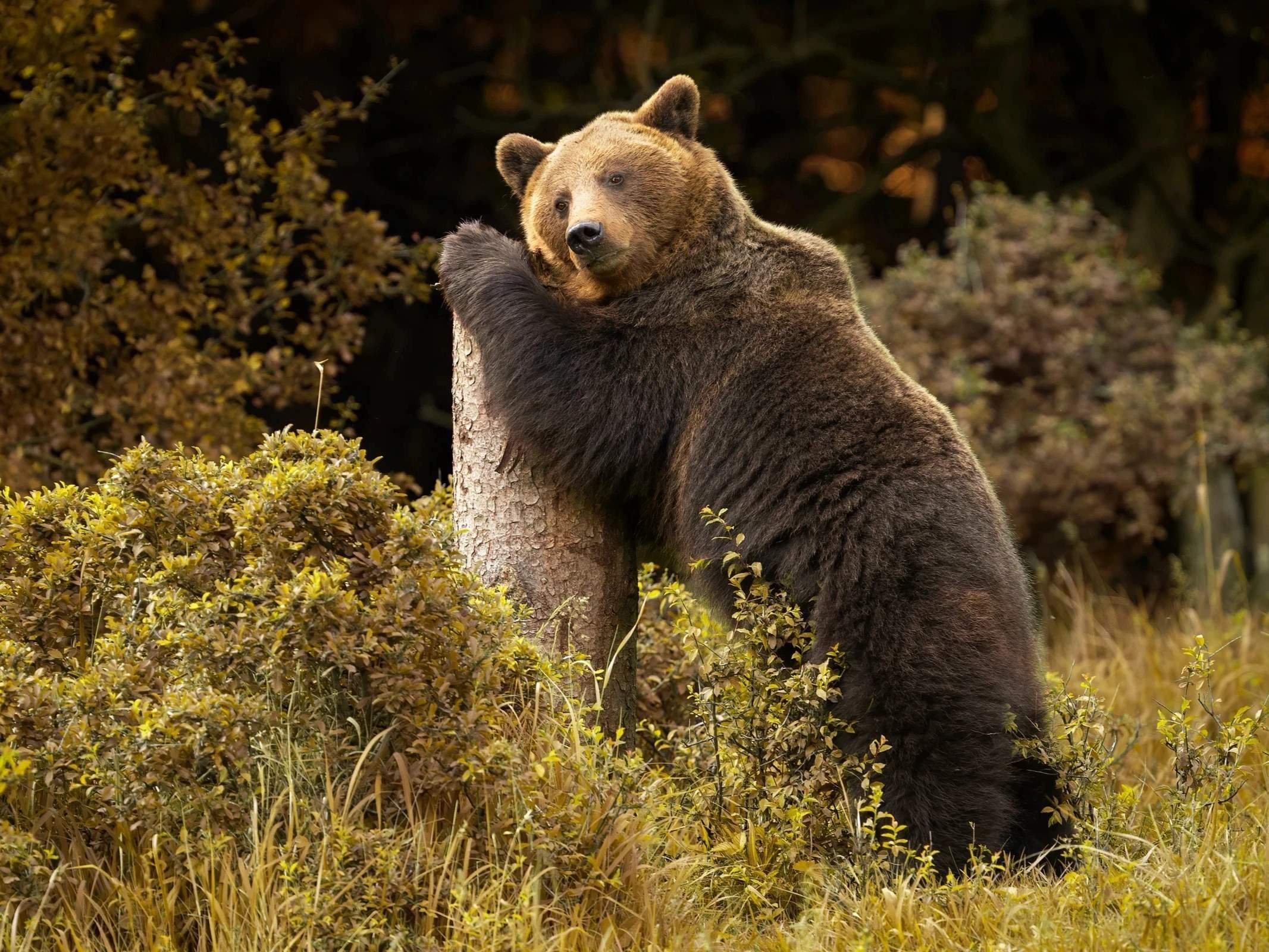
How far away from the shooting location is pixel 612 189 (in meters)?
4.42

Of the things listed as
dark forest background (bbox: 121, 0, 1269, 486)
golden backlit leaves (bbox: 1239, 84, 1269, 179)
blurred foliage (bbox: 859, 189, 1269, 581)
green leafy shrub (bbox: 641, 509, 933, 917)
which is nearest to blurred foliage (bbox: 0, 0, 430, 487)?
green leafy shrub (bbox: 641, 509, 933, 917)

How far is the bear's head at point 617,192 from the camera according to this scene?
4324 millimetres

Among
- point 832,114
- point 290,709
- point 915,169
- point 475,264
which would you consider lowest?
point 290,709

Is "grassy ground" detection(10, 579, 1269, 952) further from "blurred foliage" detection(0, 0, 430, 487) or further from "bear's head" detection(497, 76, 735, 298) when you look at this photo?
"blurred foliage" detection(0, 0, 430, 487)

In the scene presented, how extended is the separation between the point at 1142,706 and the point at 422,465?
595 centimetres

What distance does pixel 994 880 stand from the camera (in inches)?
140

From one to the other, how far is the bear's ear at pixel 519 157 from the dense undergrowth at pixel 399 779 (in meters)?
1.45

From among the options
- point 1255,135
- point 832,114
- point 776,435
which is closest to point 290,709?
point 776,435

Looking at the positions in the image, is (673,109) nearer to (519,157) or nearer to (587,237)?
(519,157)

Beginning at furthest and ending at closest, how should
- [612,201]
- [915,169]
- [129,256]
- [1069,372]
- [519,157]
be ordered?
[915,169] < [1069,372] < [129,256] < [519,157] < [612,201]

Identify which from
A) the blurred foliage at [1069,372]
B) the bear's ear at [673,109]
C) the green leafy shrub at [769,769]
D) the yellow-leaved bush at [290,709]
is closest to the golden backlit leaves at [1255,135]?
the blurred foliage at [1069,372]

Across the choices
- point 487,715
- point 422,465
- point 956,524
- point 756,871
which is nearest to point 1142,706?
point 956,524

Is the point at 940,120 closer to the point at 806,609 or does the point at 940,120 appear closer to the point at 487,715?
the point at 806,609

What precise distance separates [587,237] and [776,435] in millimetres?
790
